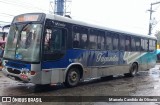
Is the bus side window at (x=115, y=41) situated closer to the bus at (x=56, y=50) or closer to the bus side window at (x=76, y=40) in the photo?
the bus at (x=56, y=50)

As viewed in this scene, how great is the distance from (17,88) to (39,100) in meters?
2.29

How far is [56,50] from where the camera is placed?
10.8 meters

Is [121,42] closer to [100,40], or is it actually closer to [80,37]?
[100,40]

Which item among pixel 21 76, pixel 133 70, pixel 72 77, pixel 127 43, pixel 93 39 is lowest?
pixel 133 70

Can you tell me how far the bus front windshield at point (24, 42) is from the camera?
32.9 ft

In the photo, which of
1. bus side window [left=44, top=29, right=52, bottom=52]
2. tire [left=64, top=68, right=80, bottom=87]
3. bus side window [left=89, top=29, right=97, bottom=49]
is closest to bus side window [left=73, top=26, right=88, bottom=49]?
bus side window [left=89, top=29, right=97, bottom=49]

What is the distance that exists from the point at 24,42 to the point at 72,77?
2.71 m

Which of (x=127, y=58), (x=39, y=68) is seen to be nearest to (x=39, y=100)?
(x=39, y=68)

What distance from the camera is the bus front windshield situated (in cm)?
1002

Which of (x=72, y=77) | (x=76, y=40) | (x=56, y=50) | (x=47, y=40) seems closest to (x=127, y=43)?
(x=76, y=40)

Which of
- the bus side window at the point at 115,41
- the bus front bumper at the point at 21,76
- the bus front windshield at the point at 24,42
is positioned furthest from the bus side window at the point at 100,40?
the bus front bumper at the point at 21,76

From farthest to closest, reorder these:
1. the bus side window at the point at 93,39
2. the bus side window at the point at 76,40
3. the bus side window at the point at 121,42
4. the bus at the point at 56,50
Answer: the bus side window at the point at 121,42, the bus side window at the point at 93,39, the bus side window at the point at 76,40, the bus at the point at 56,50

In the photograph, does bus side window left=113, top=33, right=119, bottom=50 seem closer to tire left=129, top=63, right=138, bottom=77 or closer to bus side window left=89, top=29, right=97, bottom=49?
bus side window left=89, top=29, right=97, bottom=49

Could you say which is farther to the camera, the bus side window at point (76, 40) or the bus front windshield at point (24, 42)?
the bus side window at point (76, 40)
